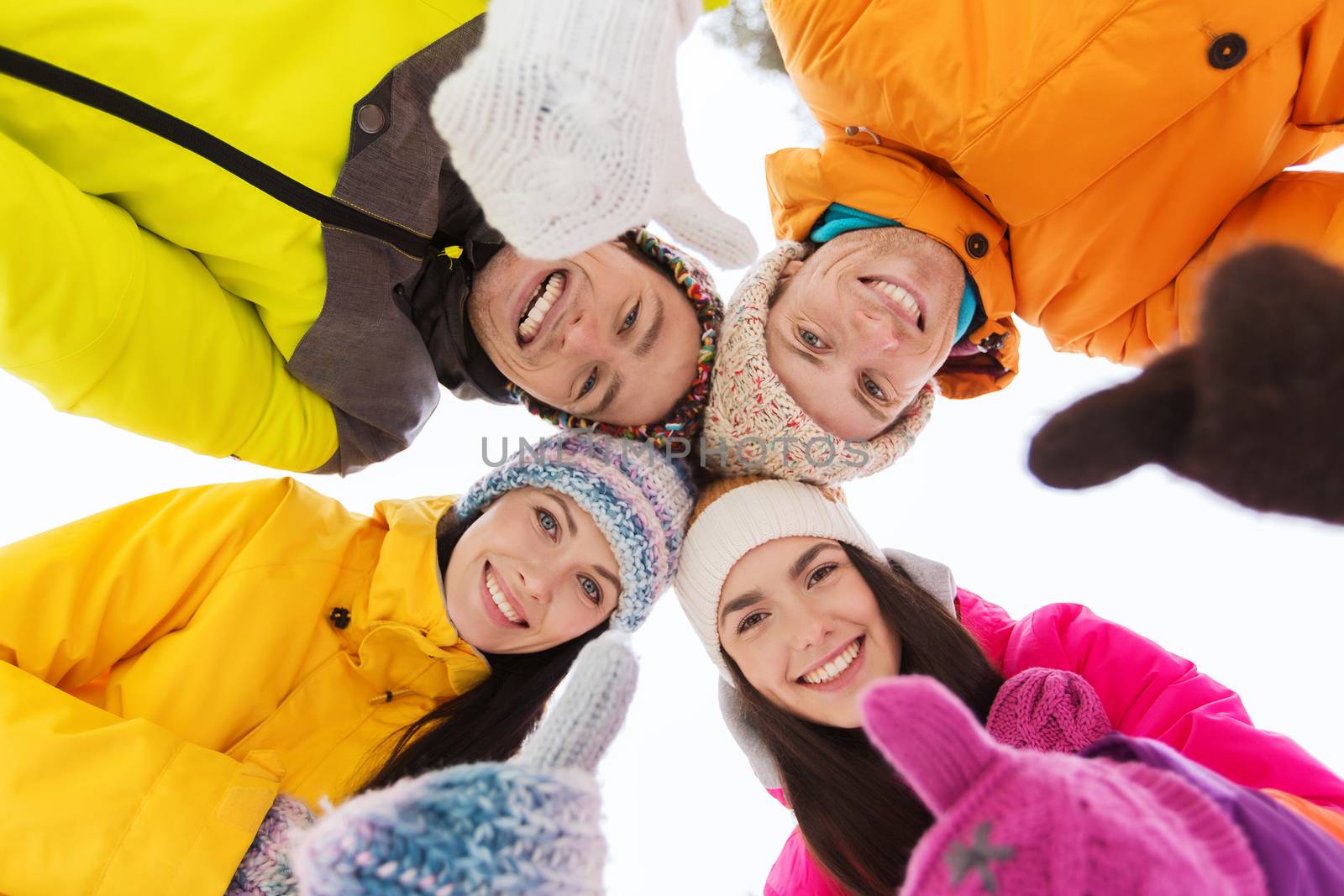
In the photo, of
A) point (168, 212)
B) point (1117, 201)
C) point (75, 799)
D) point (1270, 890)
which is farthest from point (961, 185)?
point (75, 799)

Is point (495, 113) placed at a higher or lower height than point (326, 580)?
higher

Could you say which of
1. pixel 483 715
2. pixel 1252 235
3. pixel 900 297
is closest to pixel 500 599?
pixel 483 715

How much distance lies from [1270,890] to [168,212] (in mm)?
1392

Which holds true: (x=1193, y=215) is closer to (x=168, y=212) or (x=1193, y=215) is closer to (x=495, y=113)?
(x=495, y=113)

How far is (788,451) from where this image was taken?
1341 mm

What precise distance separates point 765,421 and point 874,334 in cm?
21

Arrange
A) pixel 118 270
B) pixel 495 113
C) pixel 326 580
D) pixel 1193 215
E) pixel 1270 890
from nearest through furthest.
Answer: pixel 1270 890
pixel 495 113
pixel 118 270
pixel 1193 215
pixel 326 580

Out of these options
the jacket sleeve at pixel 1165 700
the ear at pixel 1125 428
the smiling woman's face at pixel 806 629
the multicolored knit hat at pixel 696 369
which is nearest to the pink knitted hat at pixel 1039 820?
the ear at pixel 1125 428

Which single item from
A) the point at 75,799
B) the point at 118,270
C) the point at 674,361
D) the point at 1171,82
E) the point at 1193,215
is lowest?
the point at 75,799

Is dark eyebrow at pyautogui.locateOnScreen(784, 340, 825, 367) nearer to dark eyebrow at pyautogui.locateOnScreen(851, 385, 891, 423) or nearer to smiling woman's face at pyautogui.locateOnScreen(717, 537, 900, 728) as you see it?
dark eyebrow at pyautogui.locateOnScreen(851, 385, 891, 423)

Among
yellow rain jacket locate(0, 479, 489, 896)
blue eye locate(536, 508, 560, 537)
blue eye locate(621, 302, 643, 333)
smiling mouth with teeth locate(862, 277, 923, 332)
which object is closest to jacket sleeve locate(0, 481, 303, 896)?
yellow rain jacket locate(0, 479, 489, 896)

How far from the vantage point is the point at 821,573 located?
130 centimetres

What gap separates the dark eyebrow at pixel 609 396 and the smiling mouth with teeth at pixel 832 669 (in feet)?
1.73

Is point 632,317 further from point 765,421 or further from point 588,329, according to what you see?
point 765,421
